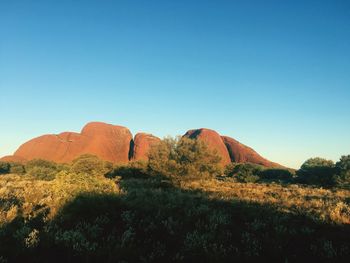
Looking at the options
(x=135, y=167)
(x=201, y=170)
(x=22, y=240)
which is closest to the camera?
(x=22, y=240)

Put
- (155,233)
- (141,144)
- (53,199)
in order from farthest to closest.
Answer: (141,144), (53,199), (155,233)

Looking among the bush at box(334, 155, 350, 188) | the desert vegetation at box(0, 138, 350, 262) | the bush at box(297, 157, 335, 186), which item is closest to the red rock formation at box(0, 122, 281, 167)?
the bush at box(297, 157, 335, 186)

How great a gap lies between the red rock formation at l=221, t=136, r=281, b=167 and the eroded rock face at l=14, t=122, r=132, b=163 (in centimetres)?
4904

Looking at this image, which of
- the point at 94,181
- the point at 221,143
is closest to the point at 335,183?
the point at 94,181

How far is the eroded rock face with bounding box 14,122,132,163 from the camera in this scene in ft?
326

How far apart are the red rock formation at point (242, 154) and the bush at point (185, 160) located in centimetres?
8353

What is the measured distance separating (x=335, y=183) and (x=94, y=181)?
38071 millimetres

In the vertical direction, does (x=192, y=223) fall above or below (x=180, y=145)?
below

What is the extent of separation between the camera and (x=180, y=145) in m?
35.3

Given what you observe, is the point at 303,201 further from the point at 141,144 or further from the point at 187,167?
the point at 141,144

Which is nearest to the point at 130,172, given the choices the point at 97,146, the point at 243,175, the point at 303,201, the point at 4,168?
the point at 243,175

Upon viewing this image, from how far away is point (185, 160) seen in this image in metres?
32.3

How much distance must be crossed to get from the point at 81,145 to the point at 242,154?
71168 millimetres

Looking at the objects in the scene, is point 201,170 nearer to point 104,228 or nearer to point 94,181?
point 94,181
